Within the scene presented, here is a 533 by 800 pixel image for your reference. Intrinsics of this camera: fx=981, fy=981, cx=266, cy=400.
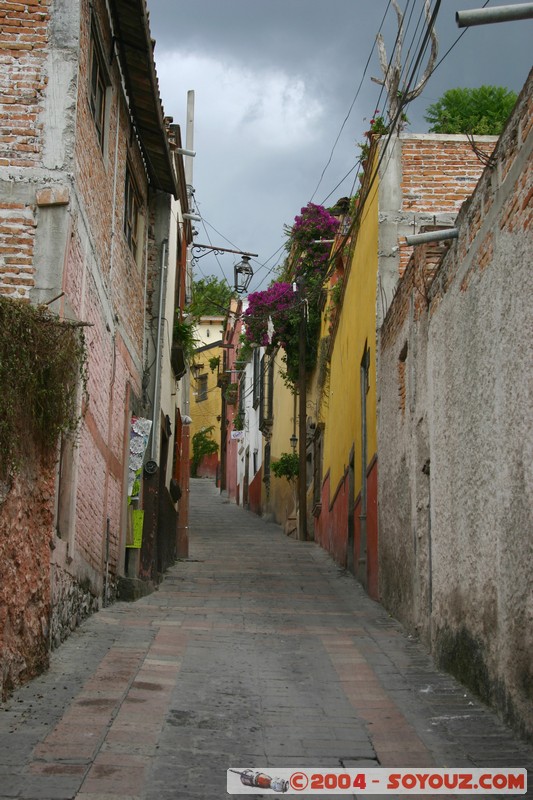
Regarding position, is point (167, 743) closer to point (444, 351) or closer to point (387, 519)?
point (444, 351)

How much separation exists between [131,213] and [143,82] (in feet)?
6.63

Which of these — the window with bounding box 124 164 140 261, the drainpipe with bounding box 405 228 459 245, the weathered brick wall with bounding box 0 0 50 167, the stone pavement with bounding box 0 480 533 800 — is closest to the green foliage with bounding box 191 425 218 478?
the window with bounding box 124 164 140 261

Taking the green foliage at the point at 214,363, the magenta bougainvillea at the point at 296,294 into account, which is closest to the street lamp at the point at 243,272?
the magenta bougainvillea at the point at 296,294

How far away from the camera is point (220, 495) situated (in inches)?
1711

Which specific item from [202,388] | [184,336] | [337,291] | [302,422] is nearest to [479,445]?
[184,336]

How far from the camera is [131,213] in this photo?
493 inches

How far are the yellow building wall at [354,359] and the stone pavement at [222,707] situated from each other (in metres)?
3.74

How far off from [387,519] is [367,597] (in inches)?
59.4

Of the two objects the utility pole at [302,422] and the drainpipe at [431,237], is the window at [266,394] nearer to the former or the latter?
the utility pole at [302,422]

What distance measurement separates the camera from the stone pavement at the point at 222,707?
514 centimetres

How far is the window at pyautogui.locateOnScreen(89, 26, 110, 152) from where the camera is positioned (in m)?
8.95

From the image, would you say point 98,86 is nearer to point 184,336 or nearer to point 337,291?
point 184,336

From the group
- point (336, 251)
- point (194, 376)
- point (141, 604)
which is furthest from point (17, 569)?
point (194, 376)

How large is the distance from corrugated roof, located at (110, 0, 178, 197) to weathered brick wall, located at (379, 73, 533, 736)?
359 centimetres
